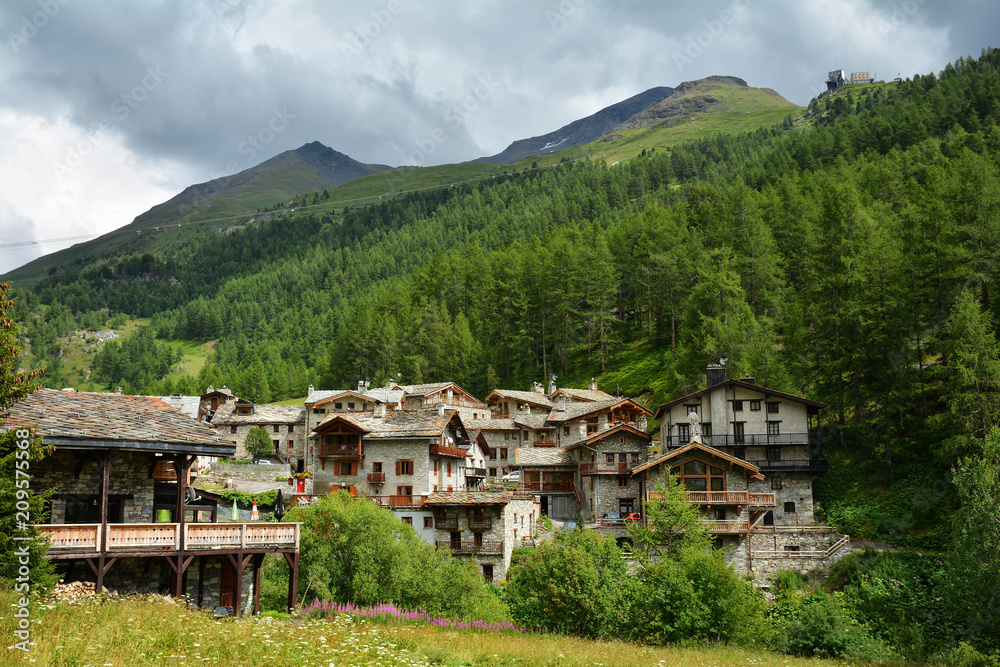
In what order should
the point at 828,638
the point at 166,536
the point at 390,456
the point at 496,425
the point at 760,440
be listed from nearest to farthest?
the point at 166,536 < the point at 828,638 < the point at 390,456 < the point at 760,440 < the point at 496,425

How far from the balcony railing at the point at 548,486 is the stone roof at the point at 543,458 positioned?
68.5 inches

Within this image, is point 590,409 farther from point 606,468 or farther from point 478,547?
point 478,547

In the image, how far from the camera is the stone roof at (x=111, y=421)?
838 inches

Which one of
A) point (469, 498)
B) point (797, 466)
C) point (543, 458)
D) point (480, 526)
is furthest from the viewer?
point (543, 458)

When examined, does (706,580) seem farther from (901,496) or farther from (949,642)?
(901,496)

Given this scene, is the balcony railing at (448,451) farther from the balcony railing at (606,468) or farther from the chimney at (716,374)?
the chimney at (716,374)

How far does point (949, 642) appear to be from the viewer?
109 feet

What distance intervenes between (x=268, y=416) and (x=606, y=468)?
49.9 metres

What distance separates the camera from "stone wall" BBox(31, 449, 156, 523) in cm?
2309

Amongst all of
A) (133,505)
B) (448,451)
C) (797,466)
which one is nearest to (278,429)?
(448,451)

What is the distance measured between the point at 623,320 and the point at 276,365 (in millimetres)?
96378

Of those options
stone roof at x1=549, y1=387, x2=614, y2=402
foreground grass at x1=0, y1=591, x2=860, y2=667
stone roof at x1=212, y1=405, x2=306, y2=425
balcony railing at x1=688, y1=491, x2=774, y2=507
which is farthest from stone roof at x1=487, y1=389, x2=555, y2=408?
foreground grass at x1=0, y1=591, x2=860, y2=667

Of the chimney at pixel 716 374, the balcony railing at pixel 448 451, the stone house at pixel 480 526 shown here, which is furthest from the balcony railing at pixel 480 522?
the chimney at pixel 716 374

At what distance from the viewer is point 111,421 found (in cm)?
2341
